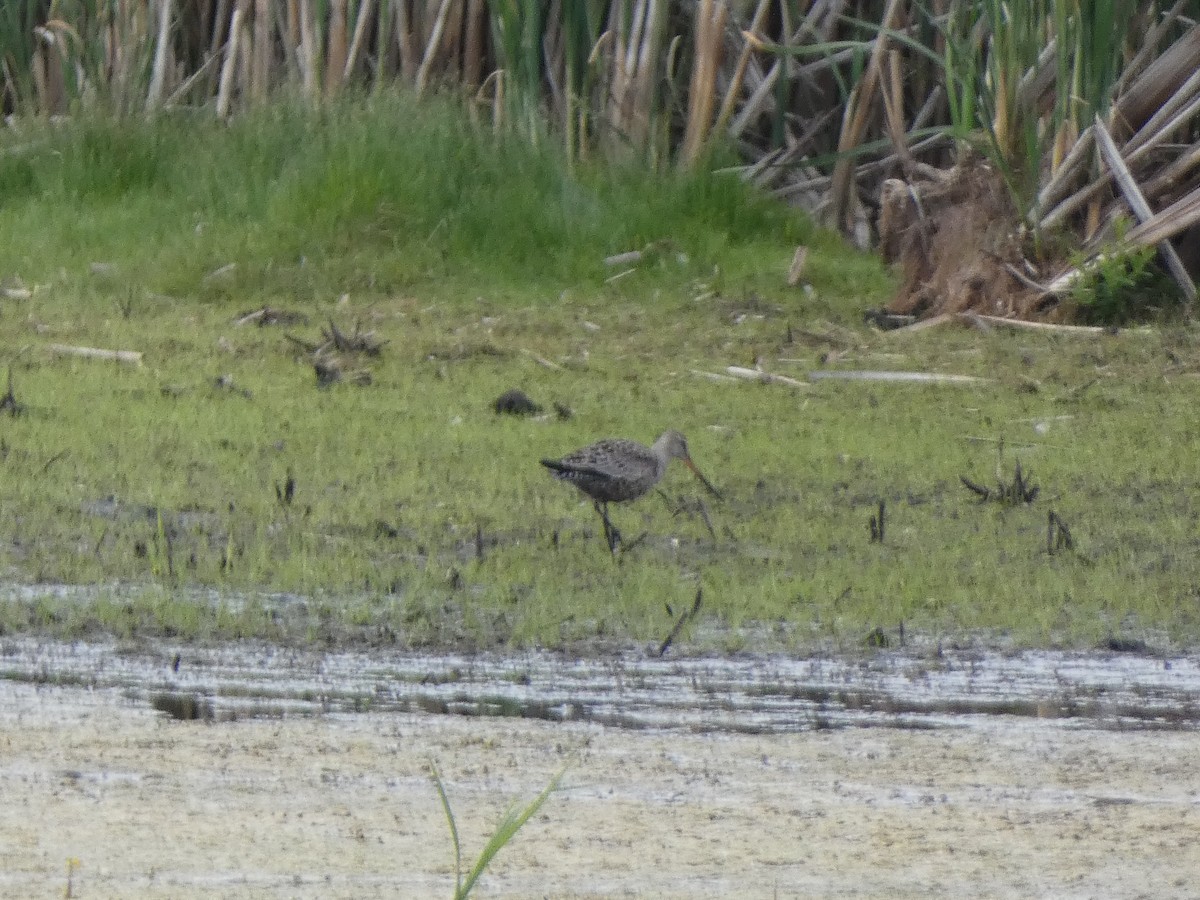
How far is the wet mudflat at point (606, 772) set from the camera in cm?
360

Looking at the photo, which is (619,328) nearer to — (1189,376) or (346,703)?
(1189,376)

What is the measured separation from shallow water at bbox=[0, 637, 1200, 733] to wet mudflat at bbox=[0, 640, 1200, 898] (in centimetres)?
1

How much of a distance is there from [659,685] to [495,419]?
11.8 feet

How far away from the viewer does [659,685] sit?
512cm

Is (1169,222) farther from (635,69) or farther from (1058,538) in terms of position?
(1058,538)

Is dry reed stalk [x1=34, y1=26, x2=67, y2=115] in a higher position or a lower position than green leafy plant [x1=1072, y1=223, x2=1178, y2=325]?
lower

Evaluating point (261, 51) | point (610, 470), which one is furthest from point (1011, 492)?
point (261, 51)

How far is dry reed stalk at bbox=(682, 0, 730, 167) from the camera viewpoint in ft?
41.0

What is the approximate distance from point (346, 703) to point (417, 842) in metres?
1.16

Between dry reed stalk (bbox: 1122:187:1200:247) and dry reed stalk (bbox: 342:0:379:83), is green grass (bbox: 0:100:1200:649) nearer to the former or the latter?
dry reed stalk (bbox: 1122:187:1200:247)

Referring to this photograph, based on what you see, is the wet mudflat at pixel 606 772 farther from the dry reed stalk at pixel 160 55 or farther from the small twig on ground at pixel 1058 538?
the dry reed stalk at pixel 160 55

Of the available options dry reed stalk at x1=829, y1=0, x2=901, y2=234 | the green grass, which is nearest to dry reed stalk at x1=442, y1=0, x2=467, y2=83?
the green grass

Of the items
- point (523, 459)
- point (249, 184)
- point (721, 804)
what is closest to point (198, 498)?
point (523, 459)

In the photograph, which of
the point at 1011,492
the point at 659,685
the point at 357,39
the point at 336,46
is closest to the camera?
the point at 659,685
